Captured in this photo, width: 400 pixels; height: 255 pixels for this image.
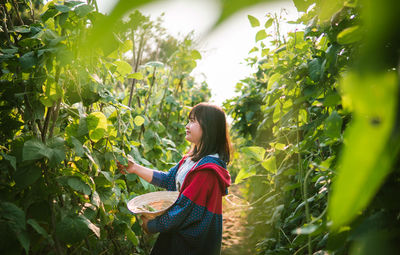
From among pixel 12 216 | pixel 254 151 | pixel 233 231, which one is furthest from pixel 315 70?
pixel 233 231

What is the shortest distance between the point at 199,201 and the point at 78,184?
23.8 inches

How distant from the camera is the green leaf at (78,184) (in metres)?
0.80

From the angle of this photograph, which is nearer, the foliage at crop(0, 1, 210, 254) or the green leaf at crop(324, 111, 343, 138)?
the green leaf at crop(324, 111, 343, 138)

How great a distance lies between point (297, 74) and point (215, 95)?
5.08 metres

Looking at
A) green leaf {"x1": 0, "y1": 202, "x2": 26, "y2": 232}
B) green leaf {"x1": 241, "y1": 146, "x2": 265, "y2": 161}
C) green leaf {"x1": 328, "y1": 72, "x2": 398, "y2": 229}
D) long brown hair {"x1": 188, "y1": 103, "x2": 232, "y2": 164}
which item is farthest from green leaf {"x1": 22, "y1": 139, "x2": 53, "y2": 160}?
long brown hair {"x1": 188, "y1": 103, "x2": 232, "y2": 164}

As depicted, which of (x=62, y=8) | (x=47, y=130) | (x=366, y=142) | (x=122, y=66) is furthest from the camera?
(x=122, y=66)

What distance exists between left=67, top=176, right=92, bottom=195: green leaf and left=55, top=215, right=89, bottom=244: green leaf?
9cm

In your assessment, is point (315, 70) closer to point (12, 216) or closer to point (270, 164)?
point (270, 164)

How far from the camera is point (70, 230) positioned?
785 millimetres

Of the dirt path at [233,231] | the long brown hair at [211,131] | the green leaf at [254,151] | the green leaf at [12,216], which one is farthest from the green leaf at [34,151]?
the dirt path at [233,231]

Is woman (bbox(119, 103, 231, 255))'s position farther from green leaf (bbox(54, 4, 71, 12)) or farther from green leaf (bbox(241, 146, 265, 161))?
green leaf (bbox(54, 4, 71, 12))

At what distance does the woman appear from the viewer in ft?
4.15

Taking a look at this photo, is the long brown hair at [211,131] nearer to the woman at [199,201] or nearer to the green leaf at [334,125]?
the woman at [199,201]

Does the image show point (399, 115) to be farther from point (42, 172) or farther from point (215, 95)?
point (215, 95)
